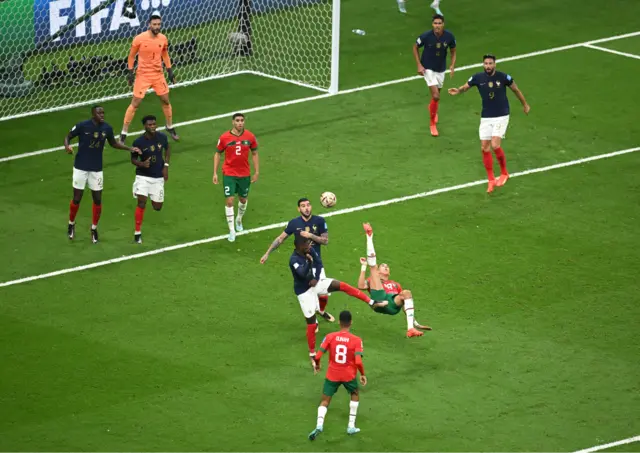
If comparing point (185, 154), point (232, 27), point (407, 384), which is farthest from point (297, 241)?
point (232, 27)

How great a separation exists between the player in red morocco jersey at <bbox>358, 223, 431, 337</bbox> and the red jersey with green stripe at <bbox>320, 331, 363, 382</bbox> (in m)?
2.53

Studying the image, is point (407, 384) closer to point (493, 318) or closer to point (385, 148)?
point (493, 318)

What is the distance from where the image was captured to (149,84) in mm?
26562

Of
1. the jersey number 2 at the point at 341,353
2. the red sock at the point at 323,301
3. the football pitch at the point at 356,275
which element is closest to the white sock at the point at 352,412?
the football pitch at the point at 356,275

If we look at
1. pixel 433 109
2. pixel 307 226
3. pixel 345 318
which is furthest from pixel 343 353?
pixel 433 109

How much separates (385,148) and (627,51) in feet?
25.3

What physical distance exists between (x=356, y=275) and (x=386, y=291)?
1.58 metres

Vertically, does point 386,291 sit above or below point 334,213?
below

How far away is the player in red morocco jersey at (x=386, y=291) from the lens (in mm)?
20328

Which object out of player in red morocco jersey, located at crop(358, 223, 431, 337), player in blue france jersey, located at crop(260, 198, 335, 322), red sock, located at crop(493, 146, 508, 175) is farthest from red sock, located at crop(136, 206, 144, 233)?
red sock, located at crop(493, 146, 508, 175)

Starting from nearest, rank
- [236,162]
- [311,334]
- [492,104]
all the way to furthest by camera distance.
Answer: [311,334]
[236,162]
[492,104]

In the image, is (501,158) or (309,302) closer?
(309,302)

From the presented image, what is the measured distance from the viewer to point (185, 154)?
26.7 meters

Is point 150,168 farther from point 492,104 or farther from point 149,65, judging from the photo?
point 492,104
